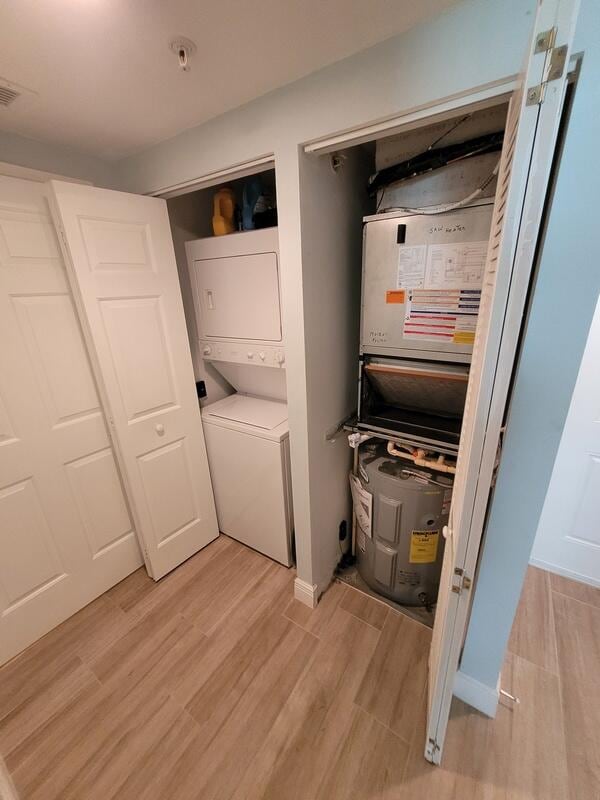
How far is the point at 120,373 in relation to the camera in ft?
4.94

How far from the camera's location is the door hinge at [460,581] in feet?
2.66

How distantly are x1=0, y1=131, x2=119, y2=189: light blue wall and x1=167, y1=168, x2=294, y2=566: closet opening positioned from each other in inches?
12.5

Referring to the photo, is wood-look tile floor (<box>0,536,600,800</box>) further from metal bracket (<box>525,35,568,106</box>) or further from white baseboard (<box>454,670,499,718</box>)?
metal bracket (<box>525,35,568,106</box>)

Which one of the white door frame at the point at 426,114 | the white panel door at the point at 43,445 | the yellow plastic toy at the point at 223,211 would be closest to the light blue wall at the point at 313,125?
the white door frame at the point at 426,114

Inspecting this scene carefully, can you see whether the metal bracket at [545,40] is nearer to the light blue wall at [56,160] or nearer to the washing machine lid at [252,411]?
the washing machine lid at [252,411]

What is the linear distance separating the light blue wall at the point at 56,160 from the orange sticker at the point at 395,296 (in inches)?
60.0

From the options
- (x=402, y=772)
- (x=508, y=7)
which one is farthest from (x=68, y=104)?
(x=402, y=772)

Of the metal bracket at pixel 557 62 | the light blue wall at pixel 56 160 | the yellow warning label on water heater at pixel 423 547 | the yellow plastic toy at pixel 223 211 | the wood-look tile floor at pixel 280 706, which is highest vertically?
the light blue wall at pixel 56 160

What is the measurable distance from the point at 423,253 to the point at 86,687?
2259 mm

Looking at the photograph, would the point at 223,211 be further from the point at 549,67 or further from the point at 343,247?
the point at 549,67

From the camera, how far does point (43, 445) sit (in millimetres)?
1428

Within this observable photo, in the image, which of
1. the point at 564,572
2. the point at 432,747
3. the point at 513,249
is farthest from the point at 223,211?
the point at 564,572

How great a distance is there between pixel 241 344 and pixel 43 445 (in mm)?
1039

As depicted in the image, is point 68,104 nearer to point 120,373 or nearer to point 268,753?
point 120,373
